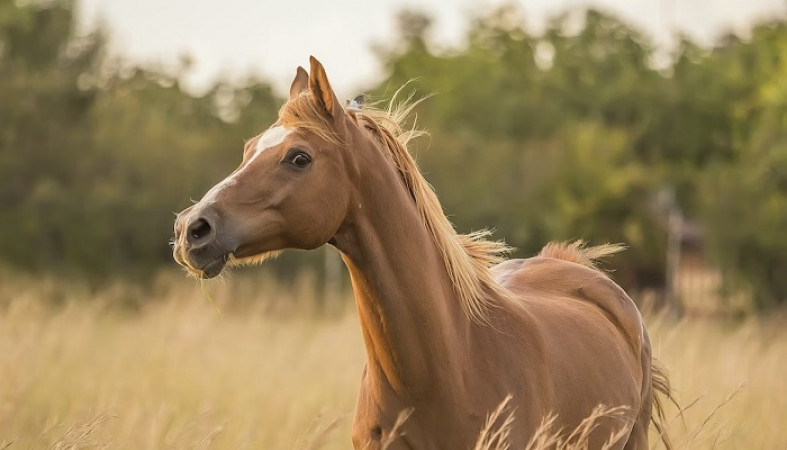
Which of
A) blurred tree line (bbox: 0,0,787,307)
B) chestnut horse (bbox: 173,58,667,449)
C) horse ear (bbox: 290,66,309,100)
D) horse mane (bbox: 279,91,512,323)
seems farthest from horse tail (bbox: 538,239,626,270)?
blurred tree line (bbox: 0,0,787,307)

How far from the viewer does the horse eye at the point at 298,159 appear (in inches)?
159

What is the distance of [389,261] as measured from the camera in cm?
425

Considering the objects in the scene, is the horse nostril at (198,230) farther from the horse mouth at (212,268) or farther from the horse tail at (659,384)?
the horse tail at (659,384)

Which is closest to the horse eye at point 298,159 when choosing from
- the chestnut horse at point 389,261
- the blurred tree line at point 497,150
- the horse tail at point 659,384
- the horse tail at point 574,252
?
the chestnut horse at point 389,261

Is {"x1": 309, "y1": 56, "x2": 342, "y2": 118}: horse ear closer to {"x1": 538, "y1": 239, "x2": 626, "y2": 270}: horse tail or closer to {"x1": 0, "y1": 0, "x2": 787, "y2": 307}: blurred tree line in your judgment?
→ {"x1": 538, "y1": 239, "x2": 626, "y2": 270}: horse tail

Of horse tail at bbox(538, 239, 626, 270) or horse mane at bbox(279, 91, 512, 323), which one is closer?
horse mane at bbox(279, 91, 512, 323)

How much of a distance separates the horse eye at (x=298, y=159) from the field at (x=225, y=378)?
0.96 meters

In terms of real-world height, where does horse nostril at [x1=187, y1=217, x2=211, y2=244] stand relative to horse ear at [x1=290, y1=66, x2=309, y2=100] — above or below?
below

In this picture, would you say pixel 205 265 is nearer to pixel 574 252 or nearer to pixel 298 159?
pixel 298 159

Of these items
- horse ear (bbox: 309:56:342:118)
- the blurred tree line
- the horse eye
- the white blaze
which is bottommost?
the blurred tree line

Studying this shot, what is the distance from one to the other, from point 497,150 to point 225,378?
1637 centimetres

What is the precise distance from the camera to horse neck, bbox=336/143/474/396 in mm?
4223

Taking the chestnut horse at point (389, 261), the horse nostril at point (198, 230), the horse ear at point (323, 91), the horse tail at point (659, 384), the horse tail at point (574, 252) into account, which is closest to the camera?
the horse nostril at point (198, 230)

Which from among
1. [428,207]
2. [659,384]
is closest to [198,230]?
[428,207]
